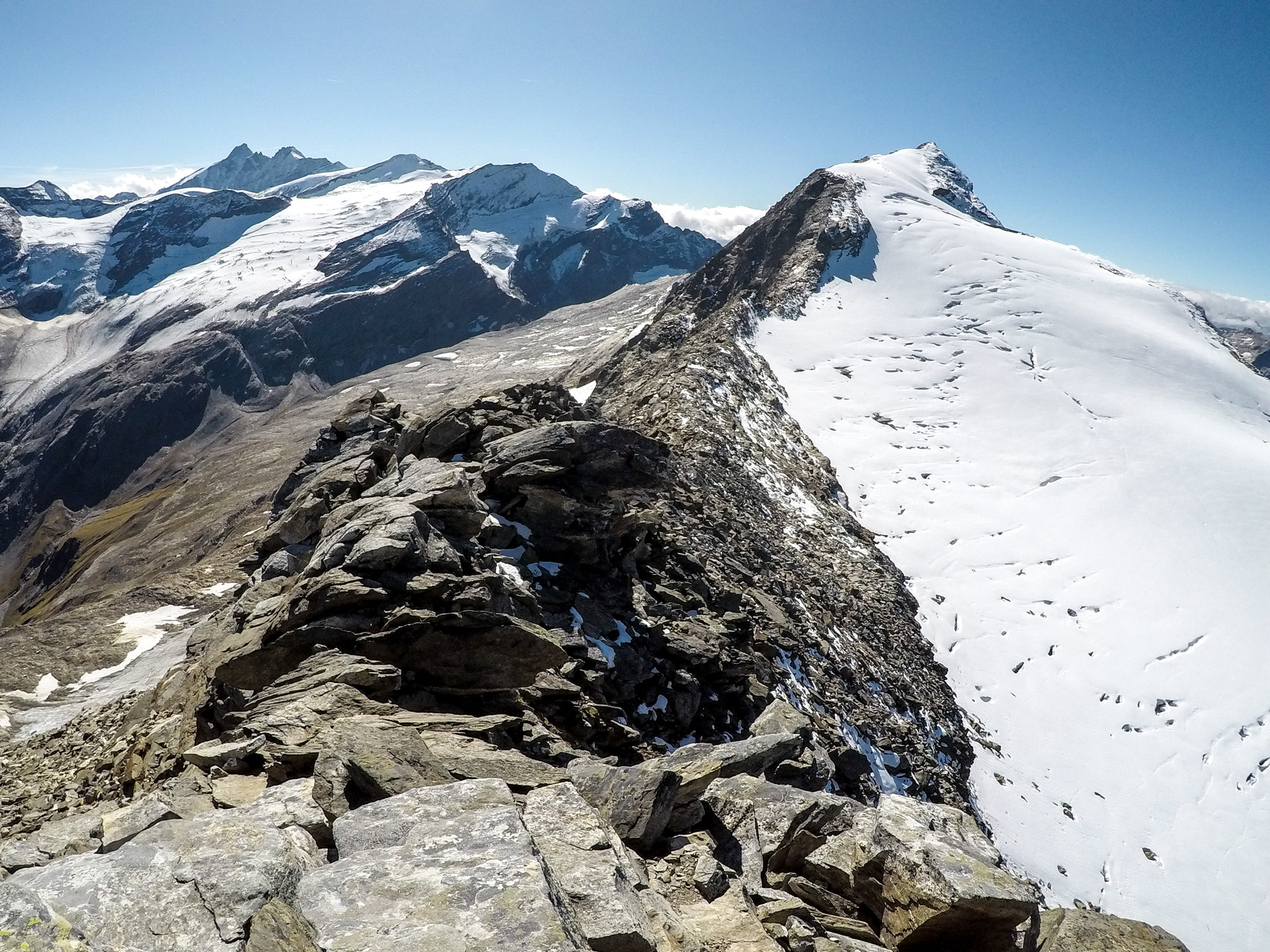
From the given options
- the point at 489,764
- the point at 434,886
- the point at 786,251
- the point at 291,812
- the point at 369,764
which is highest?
the point at 786,251

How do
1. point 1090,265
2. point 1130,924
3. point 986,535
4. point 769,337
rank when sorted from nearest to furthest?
point 1130,924
point 986,535
point 769,337
point 1090,265

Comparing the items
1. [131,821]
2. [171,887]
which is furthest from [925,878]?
[131,821]

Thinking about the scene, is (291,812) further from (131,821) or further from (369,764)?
(131,821)

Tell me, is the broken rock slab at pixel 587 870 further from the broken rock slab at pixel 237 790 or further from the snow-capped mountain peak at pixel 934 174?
the snow-capped mountain peak at pixel 934 174

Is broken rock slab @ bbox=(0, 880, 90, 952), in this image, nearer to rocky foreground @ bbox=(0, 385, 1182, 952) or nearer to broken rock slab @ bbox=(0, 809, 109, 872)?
rocky foreground @ bbox=(0, 385, 1182, 952)

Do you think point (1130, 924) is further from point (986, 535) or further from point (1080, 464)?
point (1080, 464)

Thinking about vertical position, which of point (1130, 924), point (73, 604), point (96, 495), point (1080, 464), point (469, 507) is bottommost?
point (96, 495)

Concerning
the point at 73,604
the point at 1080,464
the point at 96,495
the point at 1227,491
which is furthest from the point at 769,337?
the point at 96,495
